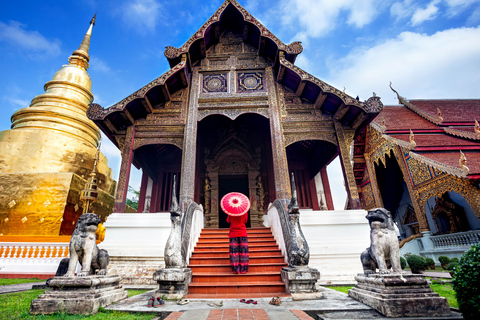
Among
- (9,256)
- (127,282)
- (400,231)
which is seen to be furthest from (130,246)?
(400,231)

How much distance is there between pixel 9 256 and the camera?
5.80 m

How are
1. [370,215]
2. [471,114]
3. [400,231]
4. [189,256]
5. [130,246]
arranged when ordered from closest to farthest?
[370,215] < [189,256] < [130,246] < [471,114] < [400,231]

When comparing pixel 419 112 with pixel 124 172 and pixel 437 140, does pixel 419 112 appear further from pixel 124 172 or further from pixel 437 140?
pixel 124 172

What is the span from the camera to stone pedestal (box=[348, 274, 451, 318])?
7.45ft

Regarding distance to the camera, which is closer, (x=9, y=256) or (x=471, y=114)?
(x=9, y=256)

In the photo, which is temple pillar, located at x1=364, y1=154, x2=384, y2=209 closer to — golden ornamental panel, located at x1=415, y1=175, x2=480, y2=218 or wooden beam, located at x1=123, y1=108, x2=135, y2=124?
→ golden ornamental panel, located at x1=415, y1=175, x2=480, y2=218

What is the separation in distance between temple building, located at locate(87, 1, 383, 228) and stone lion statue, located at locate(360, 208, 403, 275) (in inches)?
110

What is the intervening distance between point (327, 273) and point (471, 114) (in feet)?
43.0

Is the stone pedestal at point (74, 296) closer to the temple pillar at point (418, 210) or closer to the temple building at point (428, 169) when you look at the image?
the temple building at point (428, 169)

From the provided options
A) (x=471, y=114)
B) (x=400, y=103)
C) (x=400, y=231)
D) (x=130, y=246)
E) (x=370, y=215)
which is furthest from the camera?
(x=400, y=103)

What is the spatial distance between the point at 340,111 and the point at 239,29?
445 centimetres

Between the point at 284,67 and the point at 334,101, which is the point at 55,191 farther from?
the point at 334,101

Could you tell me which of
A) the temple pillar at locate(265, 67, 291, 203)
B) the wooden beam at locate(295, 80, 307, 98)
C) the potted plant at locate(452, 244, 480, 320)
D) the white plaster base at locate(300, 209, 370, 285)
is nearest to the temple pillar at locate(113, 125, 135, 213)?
the temple pillar at locate(265, 67, 291, 203)

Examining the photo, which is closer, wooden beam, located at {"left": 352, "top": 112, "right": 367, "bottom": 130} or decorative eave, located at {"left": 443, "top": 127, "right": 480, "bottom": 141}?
wooden beam, located at {"left": 352, "top": 112, "right": 367, "bottom": 130}
